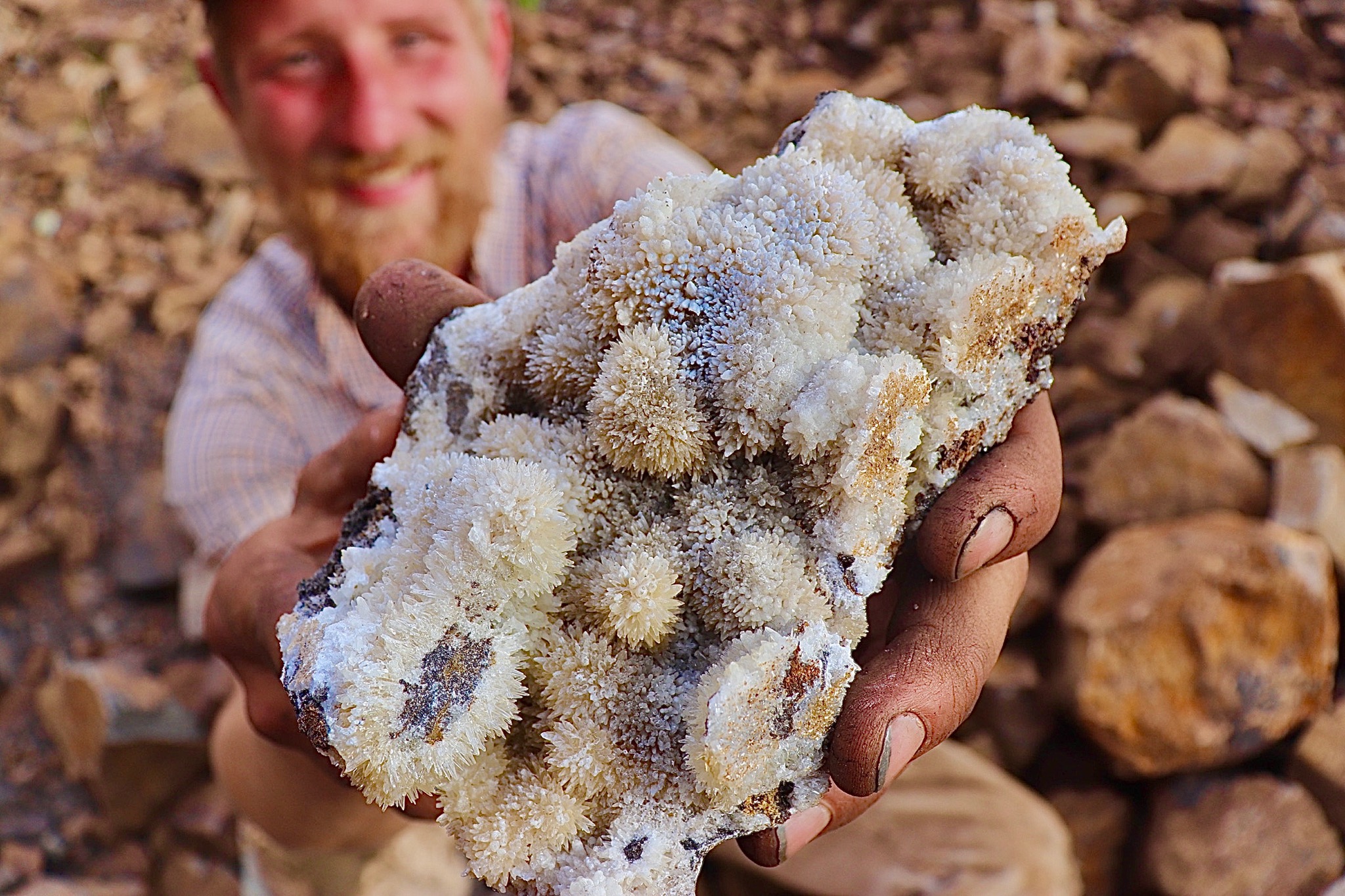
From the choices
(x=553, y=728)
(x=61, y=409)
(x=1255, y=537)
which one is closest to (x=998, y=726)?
(x=1255, y=537)

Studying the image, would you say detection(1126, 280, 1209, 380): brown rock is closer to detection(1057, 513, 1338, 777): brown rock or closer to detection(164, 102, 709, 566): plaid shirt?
detection(1057, 513, 1338, 777): brown rock

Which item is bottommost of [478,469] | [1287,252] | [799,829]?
[1287,252]

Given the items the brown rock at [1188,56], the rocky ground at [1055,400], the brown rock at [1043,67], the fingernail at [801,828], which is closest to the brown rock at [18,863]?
the rocky ground at [1055,400]

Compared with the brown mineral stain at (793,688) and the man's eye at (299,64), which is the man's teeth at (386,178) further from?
the brown mineral stain at (793,688)

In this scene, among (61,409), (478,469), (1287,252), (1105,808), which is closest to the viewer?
(478,469)

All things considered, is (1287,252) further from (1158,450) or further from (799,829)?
(799,829)

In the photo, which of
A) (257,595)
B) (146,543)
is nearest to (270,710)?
(257,595)
